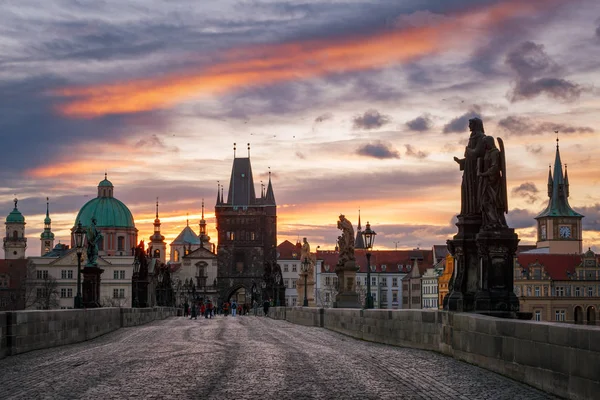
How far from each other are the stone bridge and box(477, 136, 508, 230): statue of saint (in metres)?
2.10

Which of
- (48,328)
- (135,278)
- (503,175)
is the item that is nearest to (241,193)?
(135,278)

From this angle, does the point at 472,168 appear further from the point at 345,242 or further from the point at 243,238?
the point at 243,238

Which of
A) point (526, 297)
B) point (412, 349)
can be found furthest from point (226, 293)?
point (412, 349)

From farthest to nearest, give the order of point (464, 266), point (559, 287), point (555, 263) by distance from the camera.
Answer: point (555, 263) → point (559, 287) → point (464, 266)

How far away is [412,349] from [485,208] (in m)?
3.76

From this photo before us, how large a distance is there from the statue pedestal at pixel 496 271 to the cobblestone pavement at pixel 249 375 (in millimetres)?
1369

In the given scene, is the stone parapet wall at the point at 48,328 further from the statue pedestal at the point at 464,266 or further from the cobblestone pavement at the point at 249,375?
the statue pedestal at the point at 464,266

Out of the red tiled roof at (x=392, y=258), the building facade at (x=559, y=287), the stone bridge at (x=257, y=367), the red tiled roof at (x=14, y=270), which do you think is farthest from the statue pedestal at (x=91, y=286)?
the red tiled roof at (x=392, y=258)

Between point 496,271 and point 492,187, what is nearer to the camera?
point 496,271

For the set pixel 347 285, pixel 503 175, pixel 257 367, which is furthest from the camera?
pixel 347 285

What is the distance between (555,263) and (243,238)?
65001mm

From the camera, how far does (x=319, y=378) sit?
15508 millimetres

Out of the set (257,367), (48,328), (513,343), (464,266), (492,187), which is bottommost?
(257,367)

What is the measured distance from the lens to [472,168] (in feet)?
70.6
